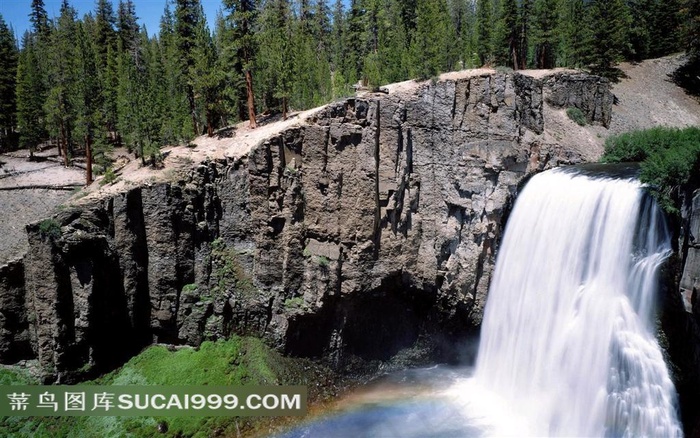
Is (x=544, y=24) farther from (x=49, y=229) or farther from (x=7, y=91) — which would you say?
(x=7, y=91)

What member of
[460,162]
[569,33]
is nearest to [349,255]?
[460,162]

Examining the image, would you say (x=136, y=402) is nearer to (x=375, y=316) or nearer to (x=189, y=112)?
(x=375, y=316)

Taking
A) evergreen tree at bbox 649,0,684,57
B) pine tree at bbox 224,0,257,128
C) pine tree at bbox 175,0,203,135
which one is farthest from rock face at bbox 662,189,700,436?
evergreen tree at bbox 649,0,684,57

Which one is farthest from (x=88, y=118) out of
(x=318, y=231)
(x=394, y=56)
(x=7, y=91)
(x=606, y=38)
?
(x=606, y=38)

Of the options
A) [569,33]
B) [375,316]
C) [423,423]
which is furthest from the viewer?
[569,33]

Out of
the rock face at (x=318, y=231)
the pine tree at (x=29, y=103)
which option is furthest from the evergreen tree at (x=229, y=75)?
Answer: the pine tree at (x=29, y=103)

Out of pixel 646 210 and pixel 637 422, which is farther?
pixel 646 210

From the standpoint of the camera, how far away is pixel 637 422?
17.1 metres

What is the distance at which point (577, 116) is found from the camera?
3241cm

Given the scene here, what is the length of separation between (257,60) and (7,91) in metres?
31.5

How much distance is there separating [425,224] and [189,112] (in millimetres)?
20340

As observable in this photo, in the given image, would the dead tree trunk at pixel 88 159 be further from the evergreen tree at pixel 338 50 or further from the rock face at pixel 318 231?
the evergreen tree at pixel 338 50

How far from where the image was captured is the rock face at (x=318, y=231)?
24.5 meters

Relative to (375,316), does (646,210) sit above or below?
above
